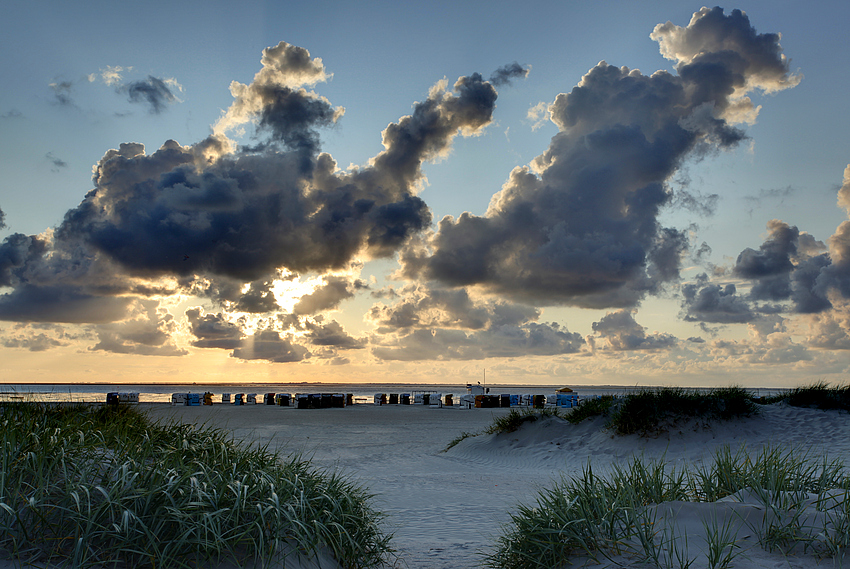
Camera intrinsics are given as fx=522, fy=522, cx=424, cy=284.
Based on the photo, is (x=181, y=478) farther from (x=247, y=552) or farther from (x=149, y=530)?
(x=247, y=552)

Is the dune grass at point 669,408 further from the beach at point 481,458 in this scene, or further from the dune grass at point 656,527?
the dune grass at point 656,527

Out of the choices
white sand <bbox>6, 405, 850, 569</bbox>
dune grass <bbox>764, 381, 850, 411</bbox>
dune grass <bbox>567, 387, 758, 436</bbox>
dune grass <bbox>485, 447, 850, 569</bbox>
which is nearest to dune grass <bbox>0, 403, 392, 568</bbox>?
white sand <bbox>6, 405, 850, 569</bbox>

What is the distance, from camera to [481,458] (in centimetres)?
1431

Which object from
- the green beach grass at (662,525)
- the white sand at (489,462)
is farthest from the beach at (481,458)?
the green beach grass at (662,525)

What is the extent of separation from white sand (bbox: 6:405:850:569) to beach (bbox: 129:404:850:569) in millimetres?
23

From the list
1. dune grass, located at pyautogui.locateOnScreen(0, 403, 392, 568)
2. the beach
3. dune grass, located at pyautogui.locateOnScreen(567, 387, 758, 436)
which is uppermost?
dune grass, located at pyautogui.locateOnScreen(0, 403, 392, 568)

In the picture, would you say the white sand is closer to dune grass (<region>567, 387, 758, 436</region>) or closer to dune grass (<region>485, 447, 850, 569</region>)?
dune grass (<region>485, 447, 850, 569</region>)

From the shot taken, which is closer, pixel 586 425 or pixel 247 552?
pixel 247 552

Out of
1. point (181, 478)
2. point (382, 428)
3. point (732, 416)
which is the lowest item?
point (382, 428)

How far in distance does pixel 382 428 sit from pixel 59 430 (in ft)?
58.1

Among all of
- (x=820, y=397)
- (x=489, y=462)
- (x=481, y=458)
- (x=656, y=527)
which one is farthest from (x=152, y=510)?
(x=820, y=397)

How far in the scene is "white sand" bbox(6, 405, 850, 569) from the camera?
18.4 ft

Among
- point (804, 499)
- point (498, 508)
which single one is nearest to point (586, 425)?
point (498, 508)

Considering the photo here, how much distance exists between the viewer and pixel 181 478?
4.20m
